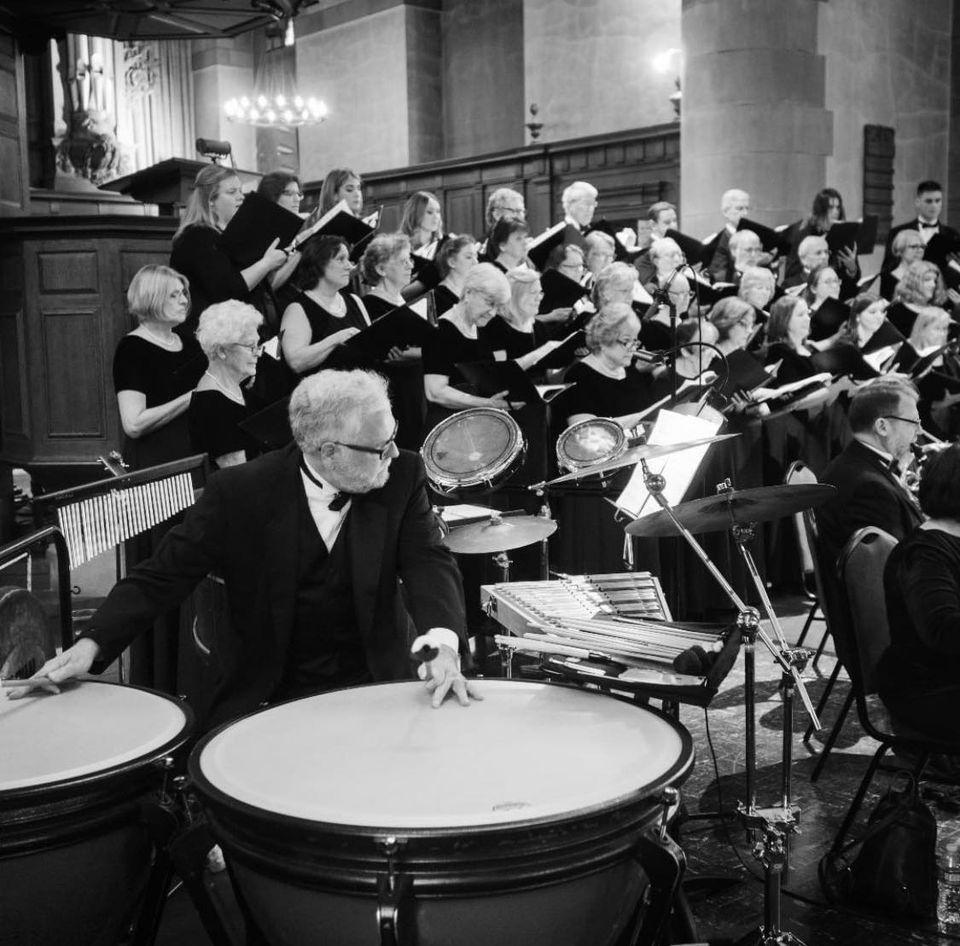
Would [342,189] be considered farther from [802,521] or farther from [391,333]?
[802,521]

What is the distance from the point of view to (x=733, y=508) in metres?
3.04

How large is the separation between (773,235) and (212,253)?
4.42 metres

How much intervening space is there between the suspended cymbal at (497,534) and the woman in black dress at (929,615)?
1.13 metres

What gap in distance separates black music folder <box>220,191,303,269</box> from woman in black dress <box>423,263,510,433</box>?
2.40 feet

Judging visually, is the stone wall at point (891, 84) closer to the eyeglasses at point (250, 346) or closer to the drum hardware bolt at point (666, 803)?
the eyeglasses at point (250, 346)

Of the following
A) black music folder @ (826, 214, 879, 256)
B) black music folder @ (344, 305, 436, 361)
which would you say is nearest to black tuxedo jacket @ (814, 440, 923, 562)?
black music folder @ (344, 305, 436, 361)

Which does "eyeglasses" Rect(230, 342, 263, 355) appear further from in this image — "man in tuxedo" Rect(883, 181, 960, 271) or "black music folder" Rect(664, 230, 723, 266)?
"man in tuxedo" Rect(883, 181, 960, 271)

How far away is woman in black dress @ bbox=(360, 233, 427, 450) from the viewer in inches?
200

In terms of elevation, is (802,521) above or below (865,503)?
below

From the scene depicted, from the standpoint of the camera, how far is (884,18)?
1141cm

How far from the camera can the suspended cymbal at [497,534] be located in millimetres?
Answer: 3709

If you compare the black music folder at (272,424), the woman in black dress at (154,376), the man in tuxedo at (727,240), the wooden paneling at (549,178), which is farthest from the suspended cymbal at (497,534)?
the wooden paneling at (549,178)

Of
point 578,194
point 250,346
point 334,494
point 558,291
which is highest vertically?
point 578,194

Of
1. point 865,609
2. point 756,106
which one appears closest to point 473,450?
point 865,609
